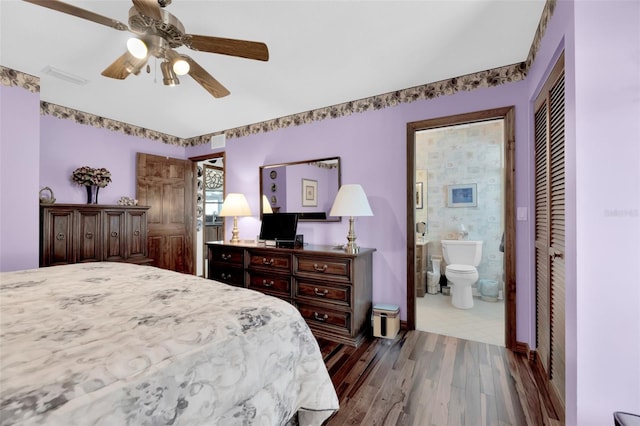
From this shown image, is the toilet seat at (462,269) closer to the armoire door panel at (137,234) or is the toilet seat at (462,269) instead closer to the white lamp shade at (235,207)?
the white lamp shade at (235,207)

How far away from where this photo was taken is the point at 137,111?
337cm

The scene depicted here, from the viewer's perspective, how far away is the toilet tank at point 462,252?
12.8 feet

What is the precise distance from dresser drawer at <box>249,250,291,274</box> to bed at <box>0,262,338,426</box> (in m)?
1.33

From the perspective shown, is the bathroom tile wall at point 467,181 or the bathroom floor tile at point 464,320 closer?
the bathroom floor tile at point 464,320

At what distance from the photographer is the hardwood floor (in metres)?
1.62

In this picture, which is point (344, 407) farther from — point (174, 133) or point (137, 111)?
point (174, 133)

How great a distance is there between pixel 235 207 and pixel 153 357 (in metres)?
2.80

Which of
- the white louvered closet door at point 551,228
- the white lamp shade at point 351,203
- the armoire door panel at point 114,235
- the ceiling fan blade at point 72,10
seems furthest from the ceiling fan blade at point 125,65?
the white louvered closet door at point 551,228

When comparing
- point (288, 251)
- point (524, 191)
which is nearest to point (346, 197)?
point (288, 251)

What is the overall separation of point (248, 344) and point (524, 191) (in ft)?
7.98

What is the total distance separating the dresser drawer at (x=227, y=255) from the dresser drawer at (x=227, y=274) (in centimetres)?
5

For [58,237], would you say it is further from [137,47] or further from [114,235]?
[137,47]

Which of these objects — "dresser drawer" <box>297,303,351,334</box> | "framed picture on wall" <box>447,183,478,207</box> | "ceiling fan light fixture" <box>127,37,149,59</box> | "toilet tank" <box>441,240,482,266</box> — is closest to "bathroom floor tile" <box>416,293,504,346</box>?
"toilet tank" <box>441,240,482,266</box>

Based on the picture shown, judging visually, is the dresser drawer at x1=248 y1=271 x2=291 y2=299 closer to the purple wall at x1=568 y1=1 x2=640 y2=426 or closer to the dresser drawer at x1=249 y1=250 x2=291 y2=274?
the dresser drawer at x1=249 y1=250 x2=291 y2=274
